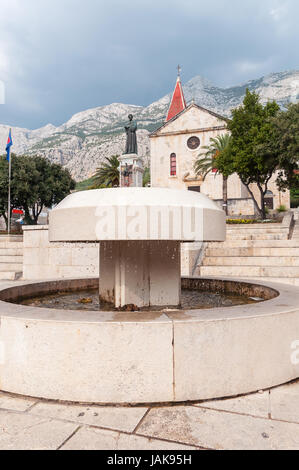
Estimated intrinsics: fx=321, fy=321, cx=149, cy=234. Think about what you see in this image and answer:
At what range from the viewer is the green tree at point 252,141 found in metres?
23.0

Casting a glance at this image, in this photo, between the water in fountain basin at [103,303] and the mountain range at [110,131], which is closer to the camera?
the water in fountain basin at [103,303]

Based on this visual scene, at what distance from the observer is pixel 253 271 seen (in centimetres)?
942

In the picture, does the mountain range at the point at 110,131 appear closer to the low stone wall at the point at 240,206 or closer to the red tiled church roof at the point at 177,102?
the red tiled church roof at the point at 177,102

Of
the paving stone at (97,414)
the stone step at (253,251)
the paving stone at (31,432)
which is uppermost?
the stone step at (253,251)

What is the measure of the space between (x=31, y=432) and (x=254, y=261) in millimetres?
9014

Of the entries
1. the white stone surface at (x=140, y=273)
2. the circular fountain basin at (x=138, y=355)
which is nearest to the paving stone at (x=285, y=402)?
the circular fountain basin at (x=138, y=355)

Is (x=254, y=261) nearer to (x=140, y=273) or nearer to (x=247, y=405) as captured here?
(x=140, y=273)

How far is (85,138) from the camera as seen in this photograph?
149000mm

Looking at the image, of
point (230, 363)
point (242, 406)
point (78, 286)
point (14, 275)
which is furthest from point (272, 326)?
point (14, 275)

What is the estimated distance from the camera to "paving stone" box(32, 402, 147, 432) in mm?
2348

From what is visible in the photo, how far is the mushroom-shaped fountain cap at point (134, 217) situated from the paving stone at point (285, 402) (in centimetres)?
157

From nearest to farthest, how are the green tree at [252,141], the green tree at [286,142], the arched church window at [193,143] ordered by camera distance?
the green tree at [286,142] → the green tree at [252,141] → the arched church window at [193,143]

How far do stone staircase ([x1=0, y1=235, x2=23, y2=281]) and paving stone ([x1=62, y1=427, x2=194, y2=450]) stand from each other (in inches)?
451

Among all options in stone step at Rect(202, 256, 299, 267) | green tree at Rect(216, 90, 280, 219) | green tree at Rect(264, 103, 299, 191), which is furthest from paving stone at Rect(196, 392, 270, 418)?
green tree at Rect(216, 90, 280, 219)
